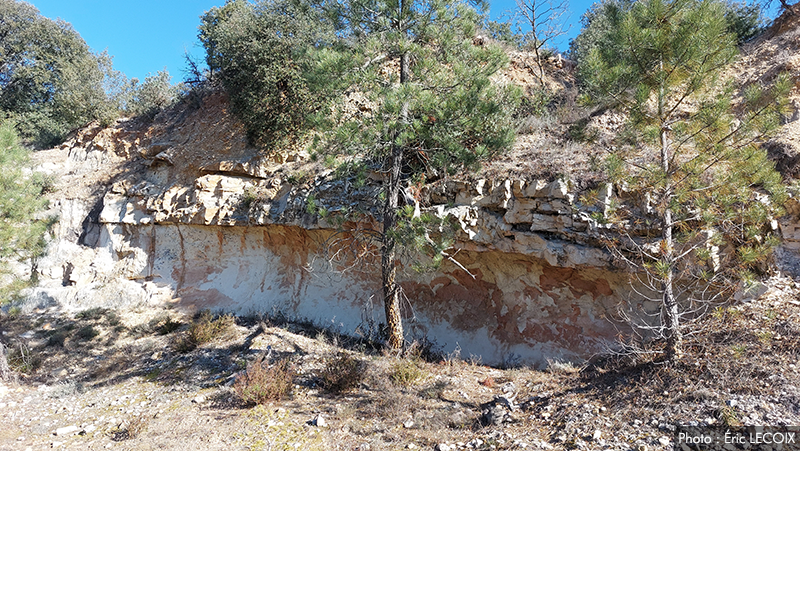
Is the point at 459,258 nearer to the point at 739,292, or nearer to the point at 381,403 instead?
the point at 381,403

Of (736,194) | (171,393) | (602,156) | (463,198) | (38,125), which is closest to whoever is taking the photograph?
(736,194)

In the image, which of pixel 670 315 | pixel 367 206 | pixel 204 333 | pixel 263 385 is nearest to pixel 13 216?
pixel 204 333

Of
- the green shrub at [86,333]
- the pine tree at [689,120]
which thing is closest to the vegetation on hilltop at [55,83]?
the green shrub at [86,333]

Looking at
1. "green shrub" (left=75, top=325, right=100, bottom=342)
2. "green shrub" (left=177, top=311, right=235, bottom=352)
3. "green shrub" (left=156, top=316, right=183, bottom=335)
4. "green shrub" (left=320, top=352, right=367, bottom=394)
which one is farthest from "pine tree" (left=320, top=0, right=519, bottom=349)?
"green shrub" (left=75, top=325, right=100, bottom=342)

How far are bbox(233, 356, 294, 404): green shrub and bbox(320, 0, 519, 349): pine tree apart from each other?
300cm

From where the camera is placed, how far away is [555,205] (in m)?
7.57

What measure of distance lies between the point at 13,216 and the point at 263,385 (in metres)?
6.56

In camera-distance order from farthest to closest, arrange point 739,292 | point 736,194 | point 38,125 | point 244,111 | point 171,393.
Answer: point 38,125
point 244,111
point 171,393
point 739,292
point 736,194

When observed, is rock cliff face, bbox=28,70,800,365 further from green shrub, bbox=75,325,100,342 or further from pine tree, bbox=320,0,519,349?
green shrub, bbox=75,325,100,342

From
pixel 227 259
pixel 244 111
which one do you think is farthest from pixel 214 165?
pixel 227 259

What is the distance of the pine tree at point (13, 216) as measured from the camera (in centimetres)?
817

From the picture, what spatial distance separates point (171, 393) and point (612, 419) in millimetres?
6968

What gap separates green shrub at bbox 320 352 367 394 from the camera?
6992mm

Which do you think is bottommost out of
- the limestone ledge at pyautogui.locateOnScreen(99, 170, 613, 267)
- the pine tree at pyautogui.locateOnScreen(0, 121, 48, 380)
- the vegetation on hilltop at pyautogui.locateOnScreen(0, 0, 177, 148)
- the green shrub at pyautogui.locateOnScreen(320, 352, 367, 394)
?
the green shrub at pyautogui.locateOnScreen(320, 352, 367, 394)
